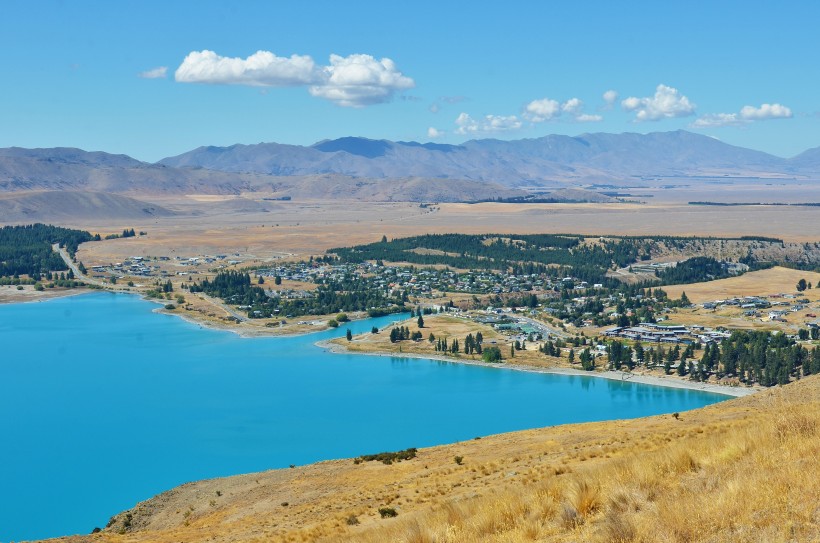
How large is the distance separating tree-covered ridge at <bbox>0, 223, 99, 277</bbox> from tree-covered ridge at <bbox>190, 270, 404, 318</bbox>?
27.6 metres

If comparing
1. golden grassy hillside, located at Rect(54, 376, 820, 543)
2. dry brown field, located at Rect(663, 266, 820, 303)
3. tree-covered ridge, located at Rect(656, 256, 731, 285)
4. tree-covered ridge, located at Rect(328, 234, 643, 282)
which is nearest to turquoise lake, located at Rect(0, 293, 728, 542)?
golden grassy hillside, located at Rect(54, 376, 820, 543)

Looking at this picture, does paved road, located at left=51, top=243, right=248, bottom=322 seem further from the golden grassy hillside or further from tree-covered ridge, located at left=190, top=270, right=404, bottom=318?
the golden grassy hillside

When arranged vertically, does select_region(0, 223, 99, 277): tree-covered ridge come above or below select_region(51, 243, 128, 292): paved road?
above

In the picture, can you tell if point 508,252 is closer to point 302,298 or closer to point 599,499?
point 302,298

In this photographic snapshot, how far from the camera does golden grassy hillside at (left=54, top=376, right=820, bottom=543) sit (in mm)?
6508

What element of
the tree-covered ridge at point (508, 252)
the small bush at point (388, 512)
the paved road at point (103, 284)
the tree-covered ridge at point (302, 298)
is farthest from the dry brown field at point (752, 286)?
the small bush at point (388, 512)

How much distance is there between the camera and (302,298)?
85.1 metres

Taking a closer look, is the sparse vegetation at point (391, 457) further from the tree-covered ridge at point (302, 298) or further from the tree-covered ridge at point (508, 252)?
the tree-covered ridge at point (508, 252)

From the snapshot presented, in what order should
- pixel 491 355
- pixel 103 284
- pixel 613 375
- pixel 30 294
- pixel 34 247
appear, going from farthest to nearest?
pixel 34 247 < pixel 103 284 < pixel 30 294 < pixel 491 355 < pixel 613 375

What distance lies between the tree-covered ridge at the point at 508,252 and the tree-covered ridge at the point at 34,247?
1564 inches

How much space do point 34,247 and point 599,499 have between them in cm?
12996

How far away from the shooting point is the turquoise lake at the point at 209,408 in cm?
3450

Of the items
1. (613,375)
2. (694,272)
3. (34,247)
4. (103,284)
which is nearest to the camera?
(613,375)

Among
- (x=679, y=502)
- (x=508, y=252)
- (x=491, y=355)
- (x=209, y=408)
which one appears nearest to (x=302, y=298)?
(x=491, y=355)
